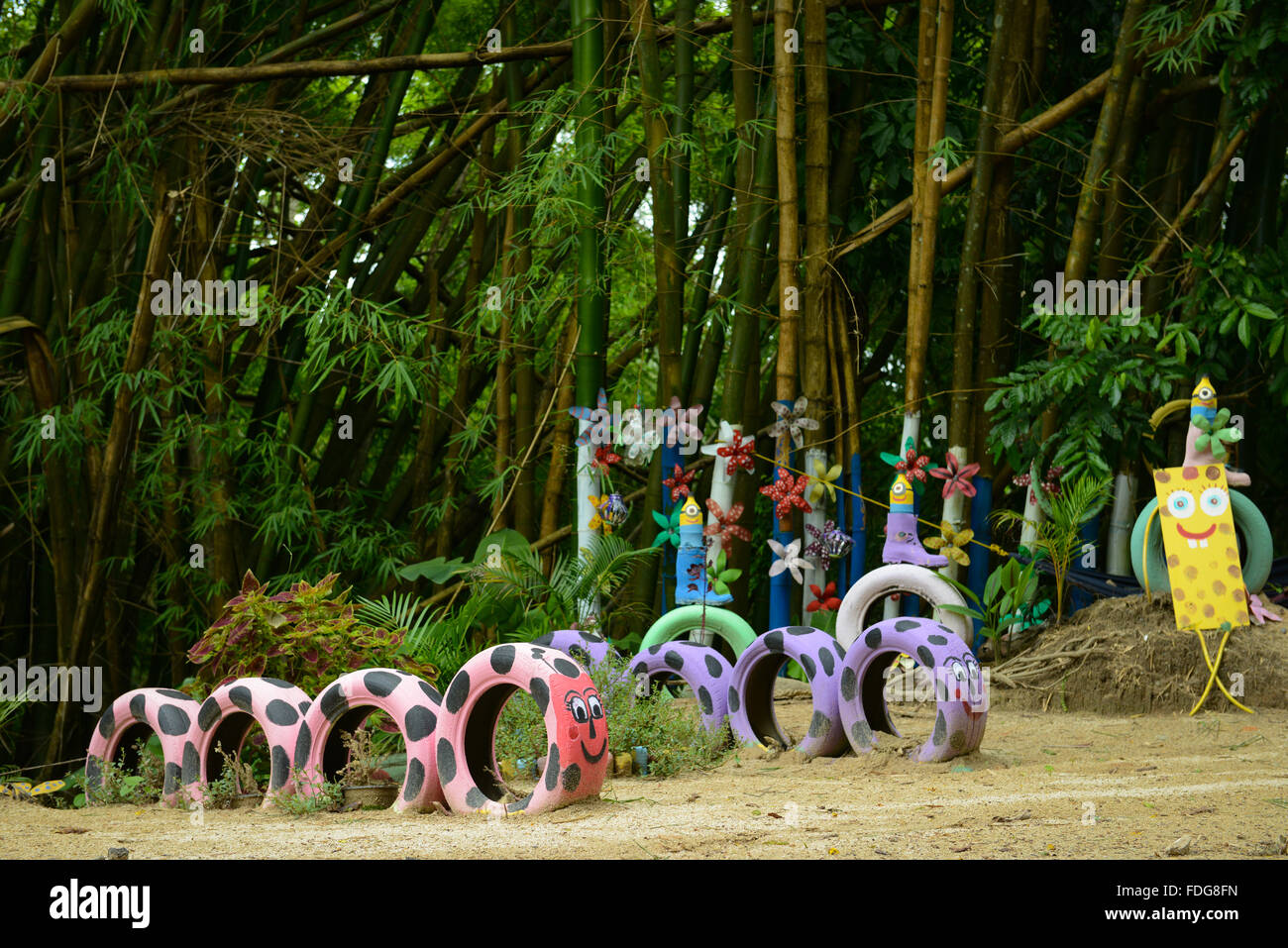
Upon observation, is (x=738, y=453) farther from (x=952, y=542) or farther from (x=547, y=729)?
(x=547, y=729)

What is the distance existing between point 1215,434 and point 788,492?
144 centimetres

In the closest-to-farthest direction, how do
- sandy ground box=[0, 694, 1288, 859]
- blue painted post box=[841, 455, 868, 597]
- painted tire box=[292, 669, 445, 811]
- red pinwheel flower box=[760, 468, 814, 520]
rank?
sandy ground box=[0, 694, 1288, 859]
painted tire box=[292, 669, 445, 811]
red pinwheel flower box=[760, 468, 814, 520]
blue painted post box=[841, 455, 868, 597]

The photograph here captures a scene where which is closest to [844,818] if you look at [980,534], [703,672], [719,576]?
[703,672]

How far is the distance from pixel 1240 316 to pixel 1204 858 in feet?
8.95

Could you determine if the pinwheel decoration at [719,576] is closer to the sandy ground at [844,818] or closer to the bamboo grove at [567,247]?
the bamboo grove at [567,247]

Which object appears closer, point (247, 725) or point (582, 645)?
point (247, 725)

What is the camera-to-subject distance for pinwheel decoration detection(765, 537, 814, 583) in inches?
182

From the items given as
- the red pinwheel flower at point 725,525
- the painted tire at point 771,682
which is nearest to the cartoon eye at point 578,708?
the painted tire at point 771,682

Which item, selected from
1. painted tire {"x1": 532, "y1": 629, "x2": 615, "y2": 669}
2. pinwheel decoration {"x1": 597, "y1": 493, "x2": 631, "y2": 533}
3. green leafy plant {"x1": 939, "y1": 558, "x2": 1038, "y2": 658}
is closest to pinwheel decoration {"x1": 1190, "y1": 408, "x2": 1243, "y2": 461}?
green leafy plant {"x1": 939, "y1": 558, "x2": 1038, "y2": 658}

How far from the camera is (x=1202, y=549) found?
4.29m

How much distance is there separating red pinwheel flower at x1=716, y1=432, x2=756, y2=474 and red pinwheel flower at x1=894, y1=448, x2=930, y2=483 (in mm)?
536

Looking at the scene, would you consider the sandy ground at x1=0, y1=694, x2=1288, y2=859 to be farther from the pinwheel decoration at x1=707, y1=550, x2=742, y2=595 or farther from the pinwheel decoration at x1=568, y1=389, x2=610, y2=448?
the pinwheel decoration at x1=568, y1=389, x2=610, y2=448

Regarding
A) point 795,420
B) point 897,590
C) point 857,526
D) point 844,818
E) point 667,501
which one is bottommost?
point 844,818

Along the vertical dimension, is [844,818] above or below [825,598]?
below
